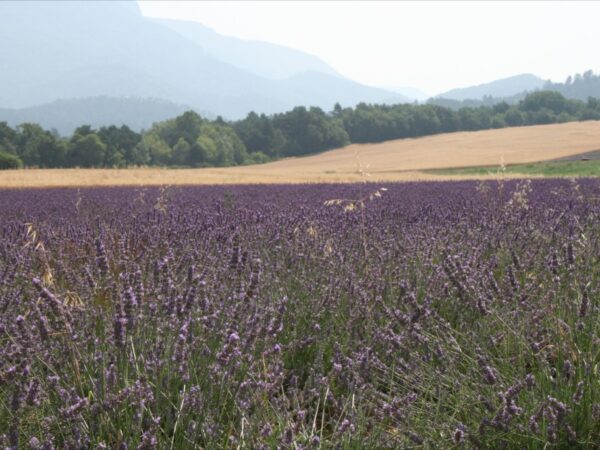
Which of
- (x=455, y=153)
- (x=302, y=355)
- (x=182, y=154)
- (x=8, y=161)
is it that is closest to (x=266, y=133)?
(x=182, y=154)

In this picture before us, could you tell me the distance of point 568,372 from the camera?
2.02 metres

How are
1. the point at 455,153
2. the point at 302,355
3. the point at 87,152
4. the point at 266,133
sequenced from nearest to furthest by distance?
1. the point at 302,355
2. the point at 455,153
3. the point at 87,152
4. the point at 266,133

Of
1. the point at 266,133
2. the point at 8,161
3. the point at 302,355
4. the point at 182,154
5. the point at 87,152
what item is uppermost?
the point at 266,133

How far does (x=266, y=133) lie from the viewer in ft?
274

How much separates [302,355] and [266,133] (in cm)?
8168

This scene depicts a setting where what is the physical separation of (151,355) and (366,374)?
870 millimetres

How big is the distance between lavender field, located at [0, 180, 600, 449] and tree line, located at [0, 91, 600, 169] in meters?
61.0

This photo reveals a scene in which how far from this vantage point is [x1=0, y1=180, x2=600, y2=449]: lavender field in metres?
1.82

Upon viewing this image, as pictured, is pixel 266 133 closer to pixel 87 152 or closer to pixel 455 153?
pixel 87 152

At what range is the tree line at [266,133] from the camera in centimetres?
Answer: 6200

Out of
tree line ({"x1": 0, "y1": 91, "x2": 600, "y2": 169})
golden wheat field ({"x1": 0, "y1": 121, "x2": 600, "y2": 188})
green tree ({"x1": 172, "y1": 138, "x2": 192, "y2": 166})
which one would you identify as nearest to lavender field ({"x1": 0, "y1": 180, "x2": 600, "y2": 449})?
golden wheat field ({"x1": 0, "y1": 121, "x2": 600, "y2": 188})

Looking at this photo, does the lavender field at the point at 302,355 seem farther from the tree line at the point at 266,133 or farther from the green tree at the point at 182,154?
the green tree at the point at 182,154

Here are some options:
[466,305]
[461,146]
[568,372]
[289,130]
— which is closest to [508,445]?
[568,372]

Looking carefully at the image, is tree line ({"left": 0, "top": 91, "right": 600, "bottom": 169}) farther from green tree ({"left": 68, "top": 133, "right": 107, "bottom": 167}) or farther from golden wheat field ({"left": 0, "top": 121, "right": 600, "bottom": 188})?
golden wheat field ({"left": 0, "top": 121, "right": 600, "bottom": 188})
